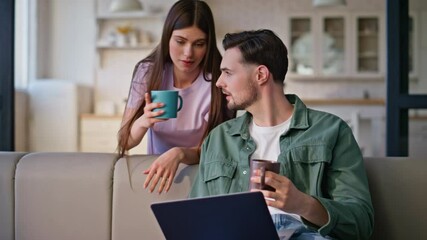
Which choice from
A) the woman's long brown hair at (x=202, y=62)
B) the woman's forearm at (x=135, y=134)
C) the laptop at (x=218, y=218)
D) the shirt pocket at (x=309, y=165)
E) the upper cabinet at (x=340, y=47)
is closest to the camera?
the laptop at (x=218, y=218)

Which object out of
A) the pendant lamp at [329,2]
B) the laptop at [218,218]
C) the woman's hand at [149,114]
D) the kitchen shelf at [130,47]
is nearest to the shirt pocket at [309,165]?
the laptop at [218,218]

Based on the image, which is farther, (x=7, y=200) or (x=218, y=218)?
(x=7, y=200)

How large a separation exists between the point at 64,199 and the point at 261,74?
72cm

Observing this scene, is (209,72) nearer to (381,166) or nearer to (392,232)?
(381,166)

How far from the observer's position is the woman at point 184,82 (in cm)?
189

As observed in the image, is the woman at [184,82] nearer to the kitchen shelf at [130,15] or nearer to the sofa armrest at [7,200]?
the sofa armrest at [7,200]

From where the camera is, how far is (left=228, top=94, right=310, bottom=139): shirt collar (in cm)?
163

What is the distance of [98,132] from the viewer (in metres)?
6.35

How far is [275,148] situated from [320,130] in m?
0.14

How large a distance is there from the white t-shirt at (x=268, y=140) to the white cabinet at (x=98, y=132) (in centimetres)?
473

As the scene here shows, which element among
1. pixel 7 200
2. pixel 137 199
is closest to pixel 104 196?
pixel 137 199

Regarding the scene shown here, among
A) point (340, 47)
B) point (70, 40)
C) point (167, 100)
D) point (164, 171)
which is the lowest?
point (164, 171)

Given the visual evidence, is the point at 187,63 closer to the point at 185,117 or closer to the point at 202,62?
the point at 202,62

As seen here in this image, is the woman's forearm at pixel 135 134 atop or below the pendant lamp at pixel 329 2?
below
